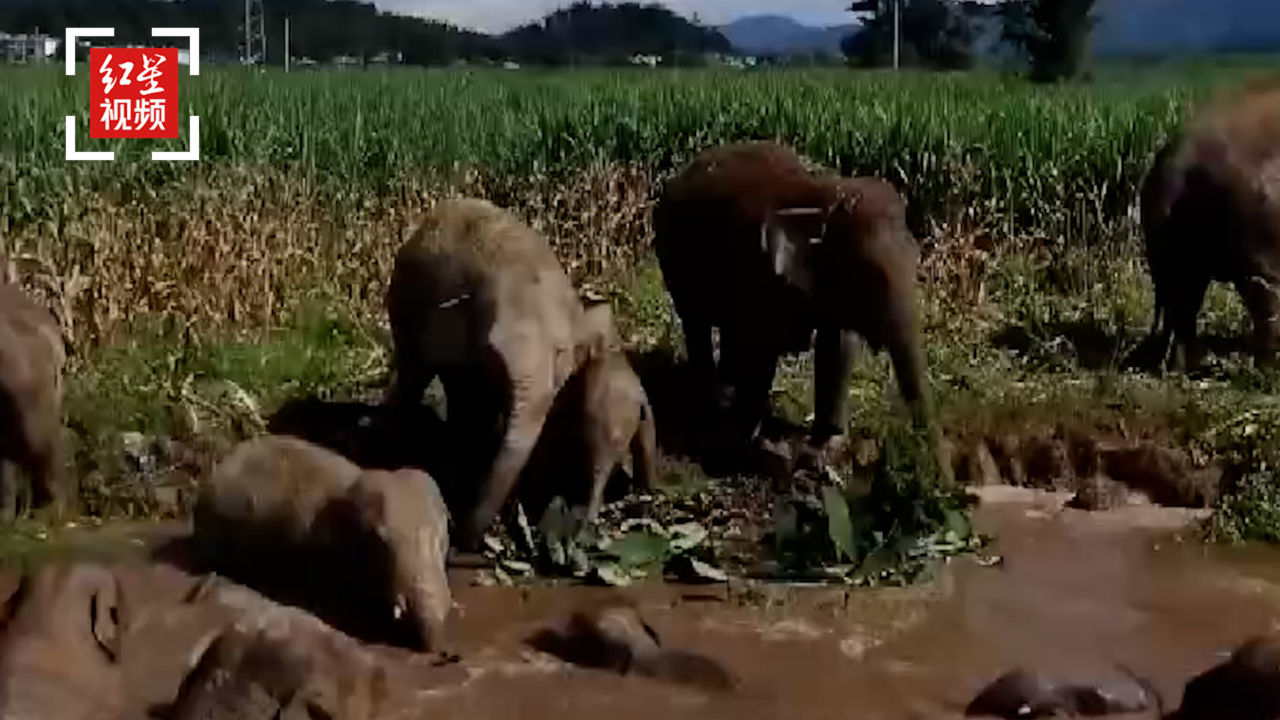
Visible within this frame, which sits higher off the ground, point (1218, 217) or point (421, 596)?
point (1218, 217)

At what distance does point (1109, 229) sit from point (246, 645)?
912 centimetres

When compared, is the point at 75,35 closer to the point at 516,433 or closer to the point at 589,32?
the point at 516,433

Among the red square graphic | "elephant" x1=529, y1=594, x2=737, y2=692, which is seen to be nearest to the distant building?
the red square graphic

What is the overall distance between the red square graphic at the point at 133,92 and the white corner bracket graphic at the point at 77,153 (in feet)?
0.49

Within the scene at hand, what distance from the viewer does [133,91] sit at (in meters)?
14.4

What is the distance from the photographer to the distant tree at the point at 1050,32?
27.8 m

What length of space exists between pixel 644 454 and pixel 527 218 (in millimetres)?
4629

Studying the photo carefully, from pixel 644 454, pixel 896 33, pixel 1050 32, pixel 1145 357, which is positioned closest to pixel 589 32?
pixel 896 33

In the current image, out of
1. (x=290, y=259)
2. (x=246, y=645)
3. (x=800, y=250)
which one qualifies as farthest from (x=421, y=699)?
(x=290, y=259)

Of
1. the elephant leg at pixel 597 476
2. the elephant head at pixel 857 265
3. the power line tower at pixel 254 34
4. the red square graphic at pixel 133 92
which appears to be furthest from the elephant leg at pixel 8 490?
the power line tower at pixel 254 34

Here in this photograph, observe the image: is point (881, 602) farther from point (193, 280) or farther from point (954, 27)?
point (954, 27)

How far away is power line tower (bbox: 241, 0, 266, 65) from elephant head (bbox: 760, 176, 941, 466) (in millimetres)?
17892

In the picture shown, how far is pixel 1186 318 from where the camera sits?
11.5 m

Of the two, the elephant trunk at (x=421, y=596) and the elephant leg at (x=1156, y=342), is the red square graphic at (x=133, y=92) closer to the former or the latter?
the elephant leg at (x=1156, y=342)
